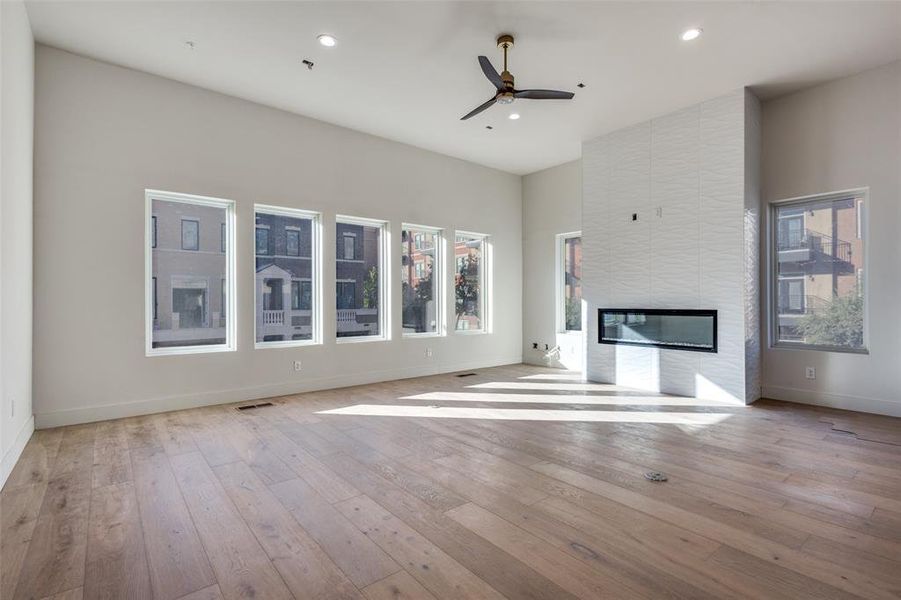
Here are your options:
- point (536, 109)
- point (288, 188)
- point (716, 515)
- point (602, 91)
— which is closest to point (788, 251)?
point (602, 91)

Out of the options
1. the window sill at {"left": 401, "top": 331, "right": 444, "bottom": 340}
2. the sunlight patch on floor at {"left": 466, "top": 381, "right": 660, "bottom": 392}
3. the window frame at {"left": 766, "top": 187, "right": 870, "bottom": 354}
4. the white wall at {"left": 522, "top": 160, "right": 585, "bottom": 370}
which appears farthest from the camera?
the white wall at {"left": 522, "top": 160, "right": 585, "bottom": 370}

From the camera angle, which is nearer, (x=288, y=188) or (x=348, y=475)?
(x=348, y=475)

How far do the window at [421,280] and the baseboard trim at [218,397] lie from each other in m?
0.66

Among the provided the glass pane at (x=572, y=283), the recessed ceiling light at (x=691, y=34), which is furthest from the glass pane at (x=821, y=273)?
the glass pane at (x=572, y=283)

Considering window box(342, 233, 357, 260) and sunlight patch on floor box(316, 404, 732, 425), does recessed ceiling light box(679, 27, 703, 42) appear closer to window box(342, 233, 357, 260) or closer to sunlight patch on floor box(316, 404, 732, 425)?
sunlight patch on floor box(316, 404, 732, 425)

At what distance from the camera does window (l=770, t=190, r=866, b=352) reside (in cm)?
452

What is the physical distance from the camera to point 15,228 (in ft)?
10.3

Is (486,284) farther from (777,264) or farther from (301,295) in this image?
(777,264)

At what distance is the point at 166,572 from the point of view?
1815 millimetres

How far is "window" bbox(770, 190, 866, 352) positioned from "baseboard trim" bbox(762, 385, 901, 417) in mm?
490

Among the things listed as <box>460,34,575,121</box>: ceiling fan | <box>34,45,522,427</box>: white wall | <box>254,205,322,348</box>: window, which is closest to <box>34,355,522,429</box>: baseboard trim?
<box>34,45,522,427</box>: white wall

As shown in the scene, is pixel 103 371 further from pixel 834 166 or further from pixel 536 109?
pixel 834 166

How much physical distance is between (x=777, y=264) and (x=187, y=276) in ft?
21.6

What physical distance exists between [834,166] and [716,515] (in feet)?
14.2
